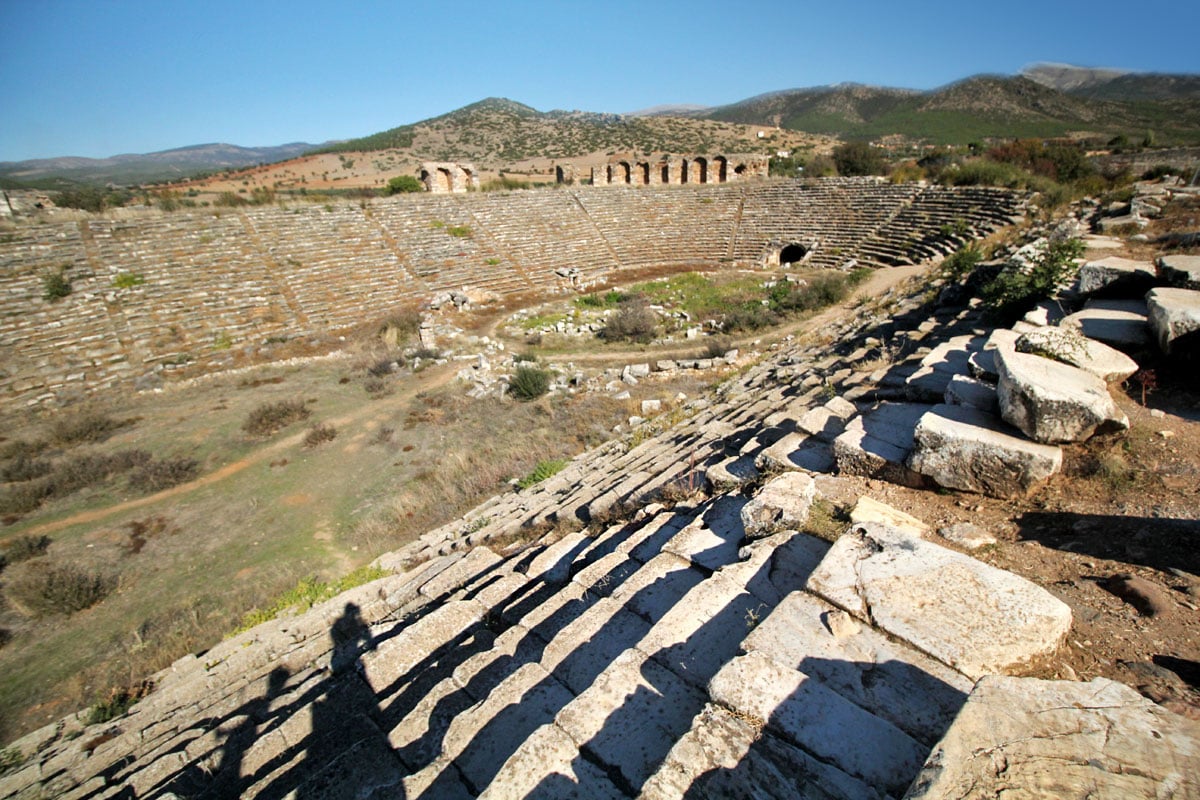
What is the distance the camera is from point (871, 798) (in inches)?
71.3

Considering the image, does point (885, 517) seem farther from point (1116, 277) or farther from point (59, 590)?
point (59, 590)

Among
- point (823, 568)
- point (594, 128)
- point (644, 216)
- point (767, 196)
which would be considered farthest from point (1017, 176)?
point (594, 128)

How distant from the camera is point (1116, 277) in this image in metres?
6.16

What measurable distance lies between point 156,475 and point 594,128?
243ft

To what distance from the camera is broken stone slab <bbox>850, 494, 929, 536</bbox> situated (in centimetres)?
339

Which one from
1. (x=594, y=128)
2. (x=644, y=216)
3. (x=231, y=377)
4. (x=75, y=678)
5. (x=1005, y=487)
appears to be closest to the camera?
(x=1005, y=487)

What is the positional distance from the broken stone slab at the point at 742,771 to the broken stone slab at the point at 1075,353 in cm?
415

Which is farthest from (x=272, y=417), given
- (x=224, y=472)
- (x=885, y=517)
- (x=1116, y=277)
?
(x=1116, y=277)

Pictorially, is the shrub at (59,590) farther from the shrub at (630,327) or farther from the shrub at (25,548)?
the shrub at (630,327)

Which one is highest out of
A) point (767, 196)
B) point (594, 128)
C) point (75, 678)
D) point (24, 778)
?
point (594, 128)

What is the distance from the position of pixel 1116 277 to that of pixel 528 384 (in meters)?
10.7

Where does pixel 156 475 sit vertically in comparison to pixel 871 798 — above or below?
below

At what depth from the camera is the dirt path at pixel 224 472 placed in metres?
9.09

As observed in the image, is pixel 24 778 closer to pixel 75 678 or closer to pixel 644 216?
pixel 75 678
